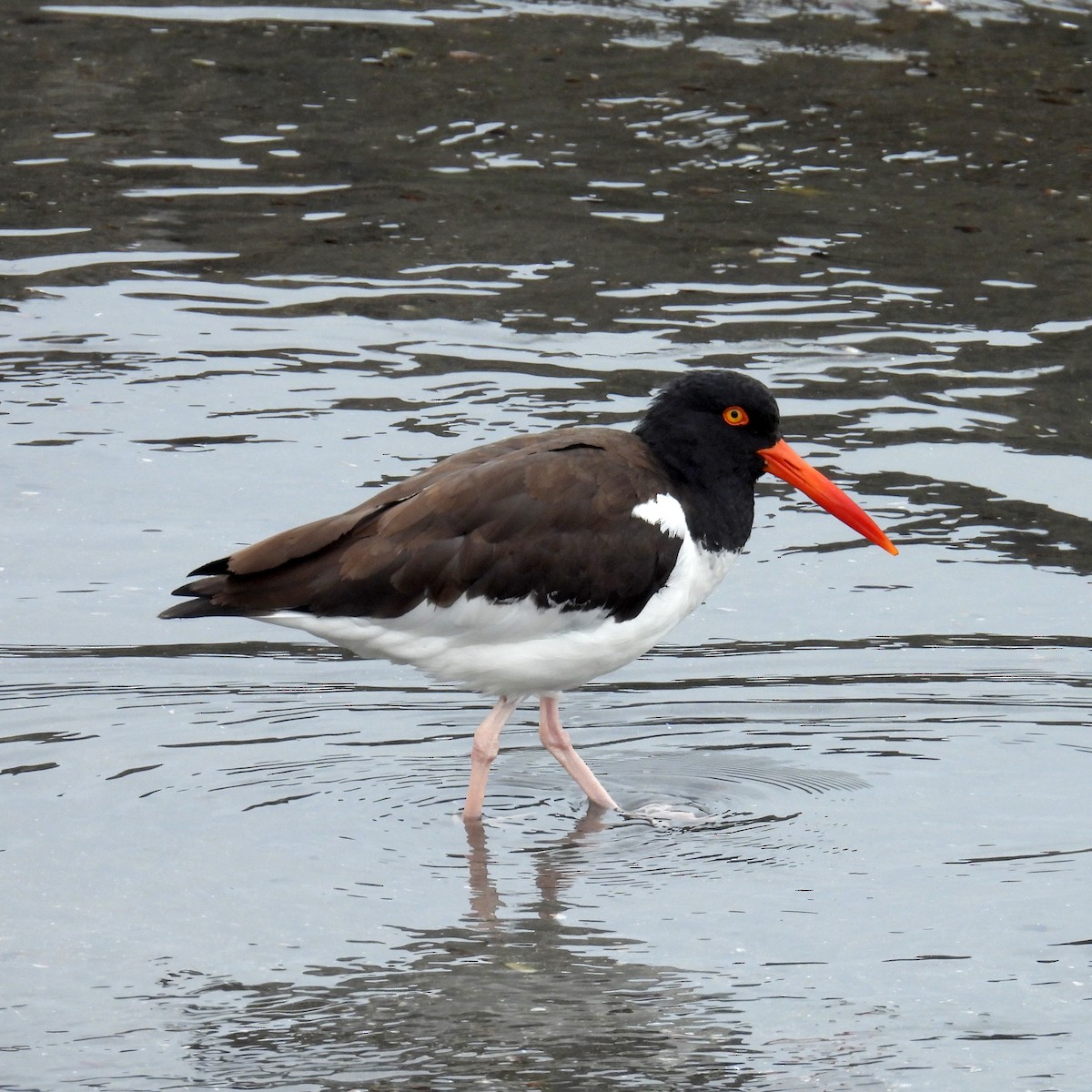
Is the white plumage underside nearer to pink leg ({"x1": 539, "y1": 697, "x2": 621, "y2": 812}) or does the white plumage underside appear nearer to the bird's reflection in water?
pink leg ({"x1": 539, "y1": 697, "x2": 621, "y2": 812})

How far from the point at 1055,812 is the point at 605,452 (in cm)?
160

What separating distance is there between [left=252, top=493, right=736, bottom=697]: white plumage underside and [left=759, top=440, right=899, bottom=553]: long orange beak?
0.49 meters

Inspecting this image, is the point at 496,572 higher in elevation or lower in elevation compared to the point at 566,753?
higher

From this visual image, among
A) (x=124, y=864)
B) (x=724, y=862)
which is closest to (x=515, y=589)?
(x=724, y=862)

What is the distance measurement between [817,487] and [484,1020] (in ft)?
7.41

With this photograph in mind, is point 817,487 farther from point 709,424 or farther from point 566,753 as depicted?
point 566,753

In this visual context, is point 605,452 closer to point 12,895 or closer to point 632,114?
point 12,895

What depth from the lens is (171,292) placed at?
933 cm

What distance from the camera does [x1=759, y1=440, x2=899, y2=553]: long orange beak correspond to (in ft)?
19.1

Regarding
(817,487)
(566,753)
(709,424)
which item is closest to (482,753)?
(566,753)

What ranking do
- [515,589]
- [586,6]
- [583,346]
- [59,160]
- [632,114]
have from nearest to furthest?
[515,589], [583,346], [59,160], [632,114], [586,6]

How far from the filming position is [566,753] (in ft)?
18.8

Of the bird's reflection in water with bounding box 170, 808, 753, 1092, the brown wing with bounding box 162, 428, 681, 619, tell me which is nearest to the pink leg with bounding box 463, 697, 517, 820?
the brown wing with bounding box 162, 428, 681, 619

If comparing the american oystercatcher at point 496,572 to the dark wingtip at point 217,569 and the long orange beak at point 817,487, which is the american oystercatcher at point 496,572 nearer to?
the dark wingtip at point 217,569
